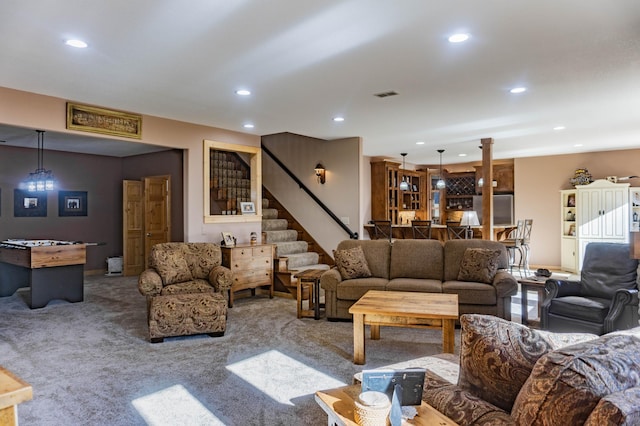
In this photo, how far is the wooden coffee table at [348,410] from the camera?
1.61 m

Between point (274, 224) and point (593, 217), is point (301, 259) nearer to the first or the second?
point (274, 224)

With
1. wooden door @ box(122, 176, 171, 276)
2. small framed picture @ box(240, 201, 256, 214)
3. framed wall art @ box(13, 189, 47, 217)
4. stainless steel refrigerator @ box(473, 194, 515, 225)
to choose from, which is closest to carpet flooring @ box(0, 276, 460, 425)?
small framed picture @ box(240, 201, 256, 214)

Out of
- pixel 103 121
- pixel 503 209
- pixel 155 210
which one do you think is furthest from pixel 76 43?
pixel 503 209

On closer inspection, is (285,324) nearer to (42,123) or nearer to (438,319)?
Answer: (438,319)

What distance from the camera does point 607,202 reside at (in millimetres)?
8367

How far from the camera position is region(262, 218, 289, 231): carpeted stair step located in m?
7.81

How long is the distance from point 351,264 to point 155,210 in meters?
5.07

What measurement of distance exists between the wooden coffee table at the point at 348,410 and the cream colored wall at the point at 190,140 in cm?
454

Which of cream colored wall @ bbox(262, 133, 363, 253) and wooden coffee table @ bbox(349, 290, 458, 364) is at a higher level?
cream colored wall @ bbox(262, 133, 363, 253)

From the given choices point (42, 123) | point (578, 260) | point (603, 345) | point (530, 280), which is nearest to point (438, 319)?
point (530, 280)

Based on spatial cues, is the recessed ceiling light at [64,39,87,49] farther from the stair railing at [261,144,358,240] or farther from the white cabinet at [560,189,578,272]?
the white cabinet at [560,189,578,272]

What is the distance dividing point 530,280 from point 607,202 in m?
5.19

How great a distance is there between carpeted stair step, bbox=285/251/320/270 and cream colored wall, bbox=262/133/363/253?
0.45m

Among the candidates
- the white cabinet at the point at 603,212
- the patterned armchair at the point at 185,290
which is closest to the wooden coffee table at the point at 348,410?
the patterned armchair at the point at 185,290
